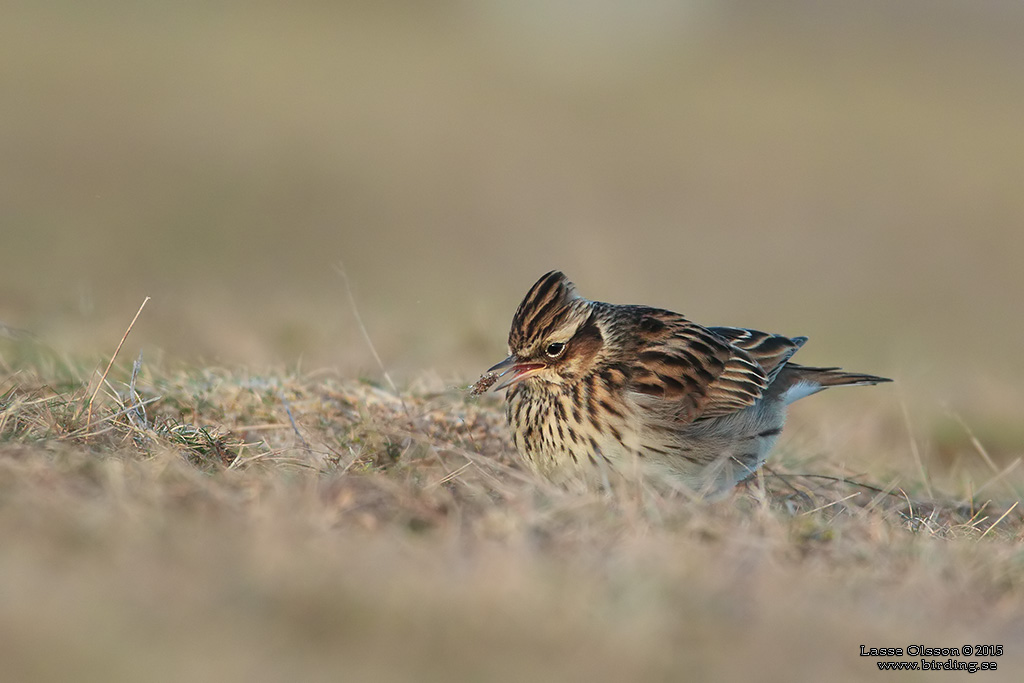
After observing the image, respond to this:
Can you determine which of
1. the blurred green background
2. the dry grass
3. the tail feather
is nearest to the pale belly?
the dry grass

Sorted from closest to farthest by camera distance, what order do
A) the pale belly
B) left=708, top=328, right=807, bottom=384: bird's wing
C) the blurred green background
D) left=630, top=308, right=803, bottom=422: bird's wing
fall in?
the pale belly, left=630, top=308, right=803, bottom=422: bird's wing, left=708, top=328, right=807, bottom=384: bird's wing, the blurred green background

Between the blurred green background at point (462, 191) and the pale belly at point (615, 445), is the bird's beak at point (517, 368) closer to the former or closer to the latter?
the pale belly at point (615, 445)

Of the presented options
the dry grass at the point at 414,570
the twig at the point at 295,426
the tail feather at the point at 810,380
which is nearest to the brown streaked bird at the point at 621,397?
the dry grass at the point at 414,570

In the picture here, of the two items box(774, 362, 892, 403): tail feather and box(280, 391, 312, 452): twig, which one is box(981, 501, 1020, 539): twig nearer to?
box(774, 362, 892, 403): tail feather

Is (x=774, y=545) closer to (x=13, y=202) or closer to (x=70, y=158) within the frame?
(x=13, y=202)

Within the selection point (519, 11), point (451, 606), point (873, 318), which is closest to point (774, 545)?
point (451, 606)

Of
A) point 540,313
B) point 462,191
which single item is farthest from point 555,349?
point 462,191
